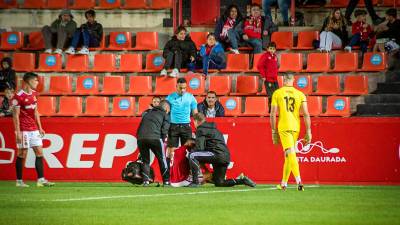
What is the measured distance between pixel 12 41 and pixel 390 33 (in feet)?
34.2

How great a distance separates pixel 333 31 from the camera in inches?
960

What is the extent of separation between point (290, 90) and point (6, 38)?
12.6 m

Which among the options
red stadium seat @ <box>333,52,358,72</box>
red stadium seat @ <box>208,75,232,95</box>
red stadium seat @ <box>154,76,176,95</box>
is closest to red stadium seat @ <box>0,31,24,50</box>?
red stadium seat @ <box>154,76,176,95</box>

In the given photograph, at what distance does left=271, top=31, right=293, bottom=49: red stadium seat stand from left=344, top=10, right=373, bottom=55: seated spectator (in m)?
1.63

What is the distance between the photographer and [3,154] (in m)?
20.4

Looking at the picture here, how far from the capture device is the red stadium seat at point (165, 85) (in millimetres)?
23906

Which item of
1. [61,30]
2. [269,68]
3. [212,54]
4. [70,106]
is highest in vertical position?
[61,30]

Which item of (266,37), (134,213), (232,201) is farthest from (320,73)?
(134,213)

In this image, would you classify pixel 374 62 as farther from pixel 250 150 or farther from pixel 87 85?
pixel 87 85

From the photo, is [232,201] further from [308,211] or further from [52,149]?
[52,149]

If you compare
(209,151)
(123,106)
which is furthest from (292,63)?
(209,151)

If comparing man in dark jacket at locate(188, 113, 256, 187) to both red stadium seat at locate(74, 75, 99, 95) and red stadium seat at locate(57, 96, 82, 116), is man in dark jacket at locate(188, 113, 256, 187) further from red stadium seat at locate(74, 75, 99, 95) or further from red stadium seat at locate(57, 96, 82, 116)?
red stadium seat at locate(74, 75, 99, 95)

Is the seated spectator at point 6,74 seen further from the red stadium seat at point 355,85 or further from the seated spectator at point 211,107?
the red stadium seat at point 355,85

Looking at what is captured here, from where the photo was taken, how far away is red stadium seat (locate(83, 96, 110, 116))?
2356cm
